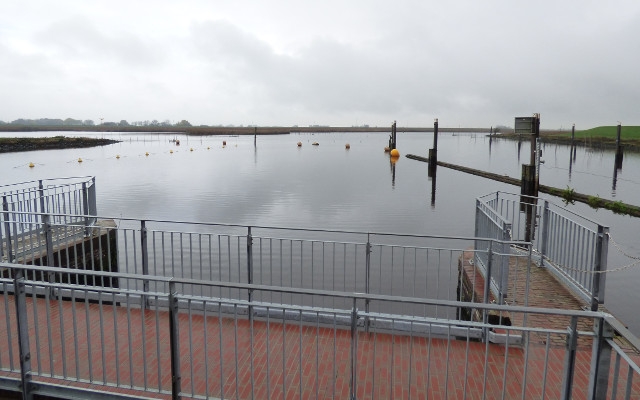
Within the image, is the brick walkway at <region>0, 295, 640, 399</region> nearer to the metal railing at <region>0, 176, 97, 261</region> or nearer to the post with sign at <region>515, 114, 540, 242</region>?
the metal railing at <region>0, 176, 97, 261</region>

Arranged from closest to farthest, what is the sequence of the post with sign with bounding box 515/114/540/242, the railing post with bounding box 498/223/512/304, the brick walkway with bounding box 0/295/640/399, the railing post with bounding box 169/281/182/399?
the railing post with bounding box 169/281/182/399
the brick walkway with bounding box 0/295/640/399
the railing post with bounding box 498/223/512/304
the post with sign with bounding box 515/114/540/242

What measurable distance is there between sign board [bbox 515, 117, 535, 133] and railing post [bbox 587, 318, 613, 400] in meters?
17.0

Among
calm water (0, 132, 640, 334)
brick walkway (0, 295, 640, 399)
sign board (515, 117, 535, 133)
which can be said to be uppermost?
sign board (515, 117, 535, 133)

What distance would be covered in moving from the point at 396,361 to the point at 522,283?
4181mm

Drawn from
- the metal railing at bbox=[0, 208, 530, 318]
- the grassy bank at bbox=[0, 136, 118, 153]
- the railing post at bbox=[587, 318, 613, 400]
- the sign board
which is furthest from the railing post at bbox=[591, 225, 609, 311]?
the grassy bank at bbox=[0, 136, 118, 153]

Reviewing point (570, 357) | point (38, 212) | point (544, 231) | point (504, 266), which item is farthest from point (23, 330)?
point (544, 231)

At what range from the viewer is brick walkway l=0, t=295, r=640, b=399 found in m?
4.70

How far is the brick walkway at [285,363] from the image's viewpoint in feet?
15.4

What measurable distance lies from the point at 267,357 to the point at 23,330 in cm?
237

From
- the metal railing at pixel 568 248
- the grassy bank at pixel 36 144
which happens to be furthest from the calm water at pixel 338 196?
the grassy bank at pixel 36 144

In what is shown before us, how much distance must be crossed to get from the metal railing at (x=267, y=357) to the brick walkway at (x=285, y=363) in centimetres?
1

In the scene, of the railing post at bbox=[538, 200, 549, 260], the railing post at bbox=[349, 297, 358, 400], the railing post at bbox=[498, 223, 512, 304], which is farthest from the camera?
the railing post at bbox=[538, 200, 549, 260]

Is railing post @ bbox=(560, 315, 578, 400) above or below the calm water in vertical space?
above

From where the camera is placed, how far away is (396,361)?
18.1 ft
